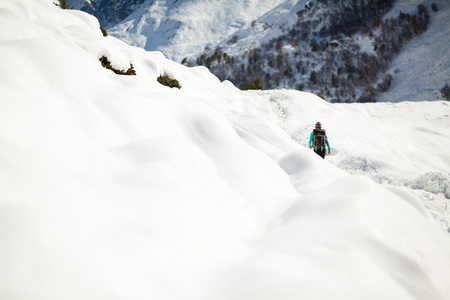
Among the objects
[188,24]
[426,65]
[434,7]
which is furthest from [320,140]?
[188,24]

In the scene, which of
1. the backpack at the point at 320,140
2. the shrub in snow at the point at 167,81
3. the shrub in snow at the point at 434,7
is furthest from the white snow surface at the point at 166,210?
the shrub in snow at the point at 434,7

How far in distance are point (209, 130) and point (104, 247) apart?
113 inches

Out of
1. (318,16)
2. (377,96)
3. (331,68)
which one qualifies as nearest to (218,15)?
(318,16)

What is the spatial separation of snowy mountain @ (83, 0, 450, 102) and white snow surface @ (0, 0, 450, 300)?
3344 cm

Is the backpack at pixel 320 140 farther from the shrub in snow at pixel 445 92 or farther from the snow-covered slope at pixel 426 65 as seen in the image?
the snow-covered slope at pixel 426 65

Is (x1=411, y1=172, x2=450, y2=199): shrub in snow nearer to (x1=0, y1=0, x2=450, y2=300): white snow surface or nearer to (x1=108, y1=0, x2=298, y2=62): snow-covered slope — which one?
(x1=0, y1=0, x2=450, y2=300): white snow surface

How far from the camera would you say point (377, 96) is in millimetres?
44312

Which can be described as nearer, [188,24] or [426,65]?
[426,65]

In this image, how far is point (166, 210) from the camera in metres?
2.62

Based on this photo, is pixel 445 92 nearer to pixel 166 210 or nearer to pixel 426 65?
pixel 426 65

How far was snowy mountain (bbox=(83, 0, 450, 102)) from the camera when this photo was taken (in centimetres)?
4309

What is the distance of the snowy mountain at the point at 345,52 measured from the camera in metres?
43.1

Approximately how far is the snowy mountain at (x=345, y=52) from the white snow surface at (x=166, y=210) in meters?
33.4

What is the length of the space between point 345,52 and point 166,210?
219 ft
